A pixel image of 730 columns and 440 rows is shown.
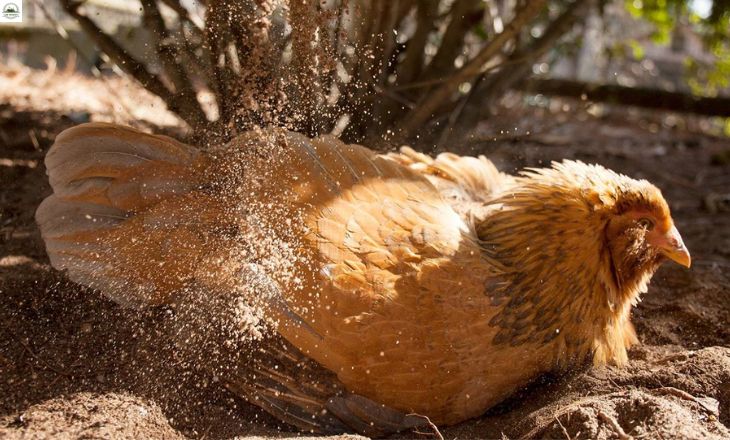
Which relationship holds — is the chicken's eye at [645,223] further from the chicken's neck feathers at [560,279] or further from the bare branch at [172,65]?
the bare branch at [172,65]

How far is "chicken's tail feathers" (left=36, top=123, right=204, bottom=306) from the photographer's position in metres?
2.61

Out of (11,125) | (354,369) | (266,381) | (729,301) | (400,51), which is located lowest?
(11,125)

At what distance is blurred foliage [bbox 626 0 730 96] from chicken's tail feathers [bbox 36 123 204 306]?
12.1 feet

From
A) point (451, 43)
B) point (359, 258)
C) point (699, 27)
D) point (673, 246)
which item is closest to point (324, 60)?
point (359, 258)

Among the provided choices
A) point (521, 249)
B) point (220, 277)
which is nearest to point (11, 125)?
point (220, 277)

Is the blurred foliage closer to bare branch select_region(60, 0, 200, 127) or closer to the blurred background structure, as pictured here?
the blurred background structure

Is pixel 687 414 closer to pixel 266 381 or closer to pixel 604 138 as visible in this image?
pixel 266 381

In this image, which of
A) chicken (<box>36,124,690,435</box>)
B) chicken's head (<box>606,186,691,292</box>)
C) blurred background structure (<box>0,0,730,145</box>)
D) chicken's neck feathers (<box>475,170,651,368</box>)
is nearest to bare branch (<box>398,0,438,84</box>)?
blurred background structure (<box>0,0,730,145</box>)

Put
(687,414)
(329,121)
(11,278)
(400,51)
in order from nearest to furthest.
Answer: (687,414) < (11,278) < (329,121) < (400,51)

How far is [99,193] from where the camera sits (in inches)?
103

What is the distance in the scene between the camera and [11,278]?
3.02 m

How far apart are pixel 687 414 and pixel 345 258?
1.23 m

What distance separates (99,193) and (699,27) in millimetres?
7303

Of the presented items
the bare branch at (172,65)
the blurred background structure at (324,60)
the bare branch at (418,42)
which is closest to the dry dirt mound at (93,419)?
the blurred background structure at (324,60)
